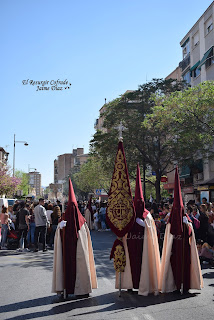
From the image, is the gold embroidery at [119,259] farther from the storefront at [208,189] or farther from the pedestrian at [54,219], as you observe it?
the storefront at [208,189]

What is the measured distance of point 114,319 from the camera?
19.7ft

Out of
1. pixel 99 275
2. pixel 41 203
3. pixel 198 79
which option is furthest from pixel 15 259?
pixel 198 79

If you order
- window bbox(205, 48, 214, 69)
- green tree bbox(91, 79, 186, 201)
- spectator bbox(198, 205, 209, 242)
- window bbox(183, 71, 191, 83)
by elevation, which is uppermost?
window bbox(183, 71, 191, 83)

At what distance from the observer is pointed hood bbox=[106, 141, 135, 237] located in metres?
7.65

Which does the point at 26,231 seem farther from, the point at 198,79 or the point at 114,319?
the point at 198,79

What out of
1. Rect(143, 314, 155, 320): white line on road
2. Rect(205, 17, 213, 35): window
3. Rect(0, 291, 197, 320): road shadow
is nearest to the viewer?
Rect(143, 314, 155, 320): white line on road

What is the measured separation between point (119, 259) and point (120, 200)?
1.05 meters

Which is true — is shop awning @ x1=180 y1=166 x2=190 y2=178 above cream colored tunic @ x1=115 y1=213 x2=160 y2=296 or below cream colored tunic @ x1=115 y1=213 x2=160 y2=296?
above

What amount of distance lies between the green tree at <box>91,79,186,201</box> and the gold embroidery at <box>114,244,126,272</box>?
26126 mm

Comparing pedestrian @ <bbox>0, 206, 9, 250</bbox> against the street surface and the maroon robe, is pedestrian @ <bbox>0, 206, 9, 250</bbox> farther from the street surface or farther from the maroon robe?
the maroon robe

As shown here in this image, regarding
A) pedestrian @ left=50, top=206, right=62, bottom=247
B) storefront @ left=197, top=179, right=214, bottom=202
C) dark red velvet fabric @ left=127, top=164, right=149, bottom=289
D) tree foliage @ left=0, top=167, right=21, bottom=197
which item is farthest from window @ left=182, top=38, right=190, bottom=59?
dark red velvet fabric @ left=127, top=164, right=149, bottom=289

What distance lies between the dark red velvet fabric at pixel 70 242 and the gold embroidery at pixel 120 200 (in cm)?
62

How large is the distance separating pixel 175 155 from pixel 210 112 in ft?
32.3

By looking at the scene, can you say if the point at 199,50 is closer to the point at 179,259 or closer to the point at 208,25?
the point at 208,25
